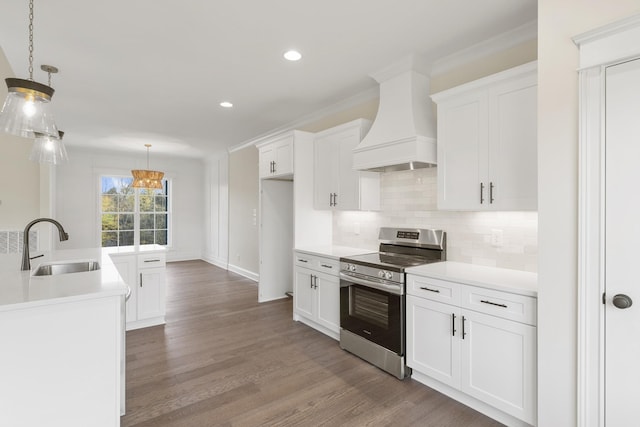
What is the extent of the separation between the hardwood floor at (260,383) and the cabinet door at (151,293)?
0.20 metres

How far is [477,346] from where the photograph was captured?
227 centimetres

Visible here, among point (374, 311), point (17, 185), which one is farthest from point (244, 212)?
point (374, 311)

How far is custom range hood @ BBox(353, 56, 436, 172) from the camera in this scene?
117 inches

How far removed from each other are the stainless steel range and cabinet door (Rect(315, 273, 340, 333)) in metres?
0.17

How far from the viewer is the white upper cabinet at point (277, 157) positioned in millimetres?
4395

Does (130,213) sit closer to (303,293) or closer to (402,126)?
(303,293)

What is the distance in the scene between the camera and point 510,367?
2.10 meters

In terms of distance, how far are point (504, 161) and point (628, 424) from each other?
1.66 m

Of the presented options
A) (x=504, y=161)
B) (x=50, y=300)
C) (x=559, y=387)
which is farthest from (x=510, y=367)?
(x=50, y=300)

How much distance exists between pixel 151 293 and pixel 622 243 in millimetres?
4405

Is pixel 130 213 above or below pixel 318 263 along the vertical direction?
above

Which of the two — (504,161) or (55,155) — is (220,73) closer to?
(55,155)

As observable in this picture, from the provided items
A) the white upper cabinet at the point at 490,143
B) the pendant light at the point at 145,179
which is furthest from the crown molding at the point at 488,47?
the pendant light at the point at 145,179

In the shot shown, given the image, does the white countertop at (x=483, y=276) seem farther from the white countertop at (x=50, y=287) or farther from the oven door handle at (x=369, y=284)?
the white countertop at (x=50, y=287)
